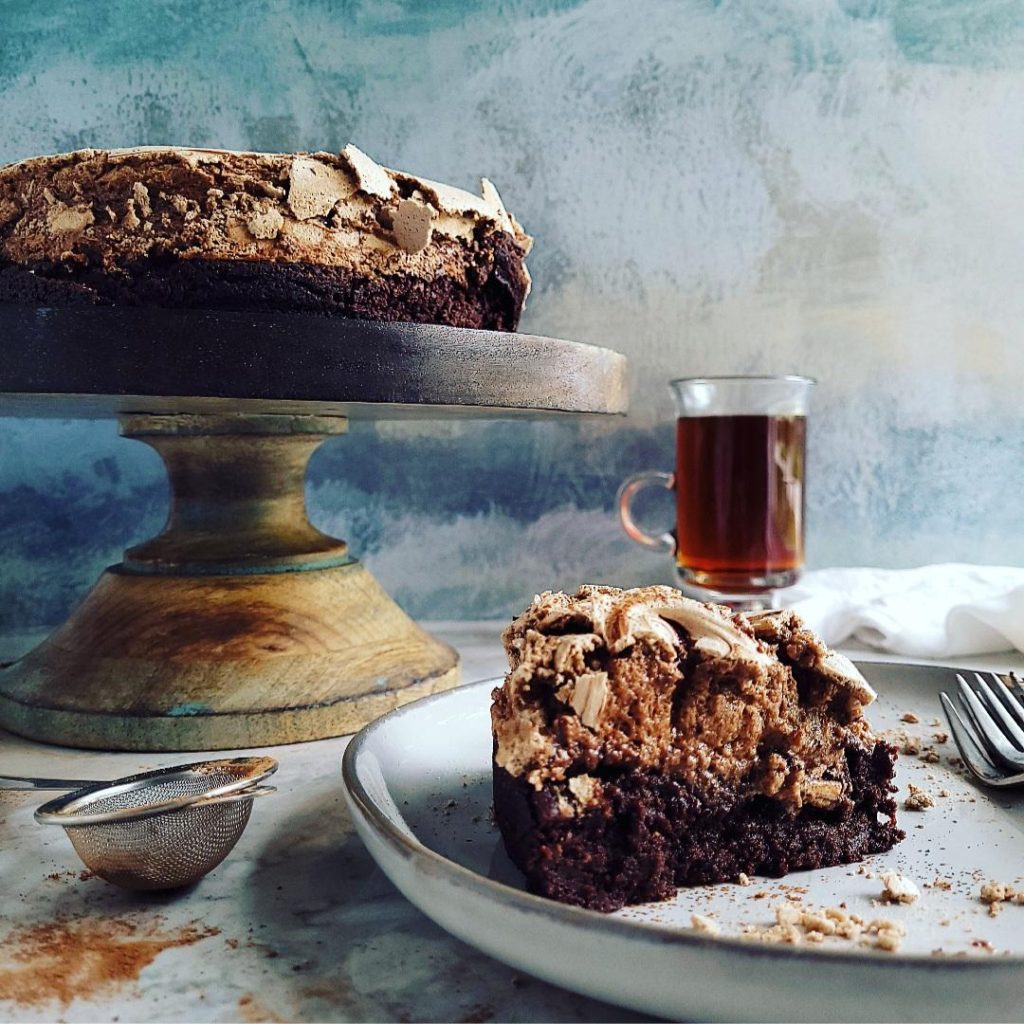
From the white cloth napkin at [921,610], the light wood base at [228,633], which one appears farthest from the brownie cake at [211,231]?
the white cloth napkin at [921,610]

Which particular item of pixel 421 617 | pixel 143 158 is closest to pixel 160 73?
pixel 143 158

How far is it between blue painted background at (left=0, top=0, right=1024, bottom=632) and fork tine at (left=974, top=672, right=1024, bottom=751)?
94 cm

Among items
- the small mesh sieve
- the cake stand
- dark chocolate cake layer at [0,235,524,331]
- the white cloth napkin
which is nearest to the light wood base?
the cake stand

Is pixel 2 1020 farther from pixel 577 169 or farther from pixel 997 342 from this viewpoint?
pixel 997 342

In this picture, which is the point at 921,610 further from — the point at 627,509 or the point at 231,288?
the point at 231,288

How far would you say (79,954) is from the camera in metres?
0.71

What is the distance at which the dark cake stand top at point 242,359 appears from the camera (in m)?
0.99

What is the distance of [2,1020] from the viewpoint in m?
0.63

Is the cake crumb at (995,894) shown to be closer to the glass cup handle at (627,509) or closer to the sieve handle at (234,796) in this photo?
the sieve handle at (234,796)

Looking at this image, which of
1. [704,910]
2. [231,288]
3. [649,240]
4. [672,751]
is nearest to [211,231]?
[231,288]

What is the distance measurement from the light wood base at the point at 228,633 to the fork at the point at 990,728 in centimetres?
60

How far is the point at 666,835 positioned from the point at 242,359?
1.86 ft

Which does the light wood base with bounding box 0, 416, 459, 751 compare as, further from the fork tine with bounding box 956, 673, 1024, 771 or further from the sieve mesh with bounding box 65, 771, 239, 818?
the fork tine with bounding box 956, 673, 1024, 771

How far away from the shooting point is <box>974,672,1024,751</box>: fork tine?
40.3 inches
